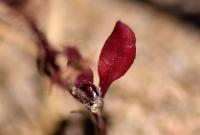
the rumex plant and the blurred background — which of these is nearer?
the rumex plant

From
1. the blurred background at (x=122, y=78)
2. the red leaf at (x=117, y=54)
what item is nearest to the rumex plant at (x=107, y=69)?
the red leaf at (x=117, y=54)

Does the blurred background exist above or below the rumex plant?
below

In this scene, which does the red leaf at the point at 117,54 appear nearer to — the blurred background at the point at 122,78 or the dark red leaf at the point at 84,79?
the dark red leaf at the point at 84,79

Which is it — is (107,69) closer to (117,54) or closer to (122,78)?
(117,54)

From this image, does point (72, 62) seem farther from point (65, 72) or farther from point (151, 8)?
point (151, 8)

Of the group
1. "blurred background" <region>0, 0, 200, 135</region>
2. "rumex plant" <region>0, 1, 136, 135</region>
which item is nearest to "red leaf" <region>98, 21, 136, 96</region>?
"rumex plant" <region>0, 1, 136, 135</region>

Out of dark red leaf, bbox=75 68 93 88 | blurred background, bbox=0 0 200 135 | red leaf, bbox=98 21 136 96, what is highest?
red leaf, bbox=98 21 136 96

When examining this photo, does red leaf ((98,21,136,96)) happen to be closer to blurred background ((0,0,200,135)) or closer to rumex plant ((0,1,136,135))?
rumex plant ((0,1,136,135))
